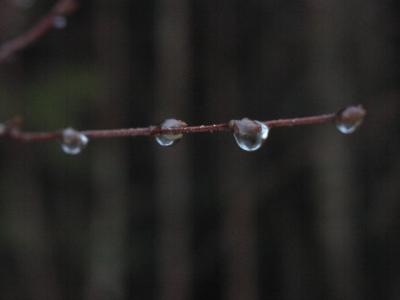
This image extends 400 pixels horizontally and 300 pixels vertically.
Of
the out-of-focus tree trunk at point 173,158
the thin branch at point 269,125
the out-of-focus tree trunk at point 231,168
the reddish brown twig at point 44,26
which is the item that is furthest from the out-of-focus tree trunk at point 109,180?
the thin branch at point 269,125

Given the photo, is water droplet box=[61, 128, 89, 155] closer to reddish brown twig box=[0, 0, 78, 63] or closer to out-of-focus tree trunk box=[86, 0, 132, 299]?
reddish brown twig box=[0, 0, 78, 63]

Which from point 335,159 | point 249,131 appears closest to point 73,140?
point 249,131

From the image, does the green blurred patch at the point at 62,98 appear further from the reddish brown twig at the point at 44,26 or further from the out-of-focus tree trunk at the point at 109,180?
the reddish brown twig at the point at 44,26

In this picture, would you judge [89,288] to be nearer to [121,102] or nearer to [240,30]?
[121,102]

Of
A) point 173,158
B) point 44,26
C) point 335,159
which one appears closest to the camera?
point 44,26

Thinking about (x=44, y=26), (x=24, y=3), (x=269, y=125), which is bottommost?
(x=269, y=125)

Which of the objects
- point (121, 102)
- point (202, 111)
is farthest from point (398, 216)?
point (121, 102)

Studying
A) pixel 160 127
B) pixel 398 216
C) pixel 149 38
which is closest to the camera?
pixel 160 127

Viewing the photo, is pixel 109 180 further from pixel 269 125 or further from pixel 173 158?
pixel 269 125
